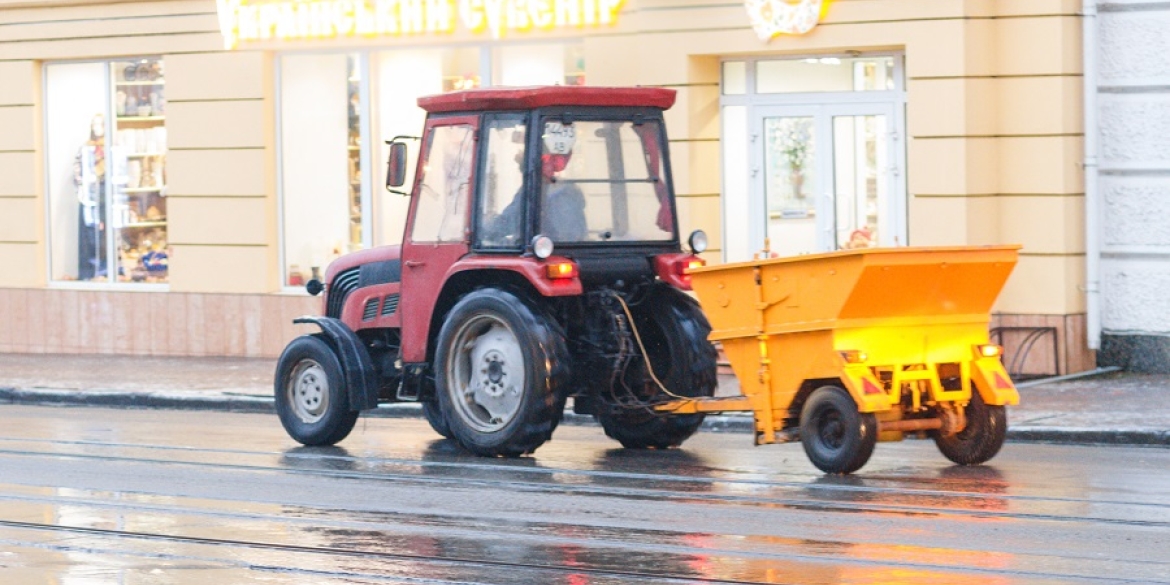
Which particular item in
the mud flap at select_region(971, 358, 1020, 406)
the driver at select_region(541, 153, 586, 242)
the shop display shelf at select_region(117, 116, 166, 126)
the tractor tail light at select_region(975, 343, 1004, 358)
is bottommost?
the mud flap at select_region(971, 358, 1020, 406)

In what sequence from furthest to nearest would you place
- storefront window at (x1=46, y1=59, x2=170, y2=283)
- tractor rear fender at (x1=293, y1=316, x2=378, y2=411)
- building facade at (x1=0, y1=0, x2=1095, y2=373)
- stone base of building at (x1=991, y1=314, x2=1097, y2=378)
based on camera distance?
1. storefront window at (x1=46, y1=59, x2=170, y2=283)
2. building facade at (x1=0, y1=0, x2=1095, y2=373)
3. stone base of building at (x1=991, y1=314, x2=1097, y2=378)
4. tractor rear fender at (x1=293, y1=316, x2=378, y2=411)

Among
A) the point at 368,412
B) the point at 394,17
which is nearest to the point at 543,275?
the point at 368,412

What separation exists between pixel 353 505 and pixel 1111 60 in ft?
31.6

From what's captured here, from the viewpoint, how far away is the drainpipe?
17.9 m

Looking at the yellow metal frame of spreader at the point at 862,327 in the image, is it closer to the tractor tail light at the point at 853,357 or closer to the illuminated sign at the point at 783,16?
the tractor tail light at the point at 853,357

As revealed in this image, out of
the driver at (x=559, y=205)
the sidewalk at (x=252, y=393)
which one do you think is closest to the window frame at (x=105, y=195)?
the sidewalk at (x=252, y=393)

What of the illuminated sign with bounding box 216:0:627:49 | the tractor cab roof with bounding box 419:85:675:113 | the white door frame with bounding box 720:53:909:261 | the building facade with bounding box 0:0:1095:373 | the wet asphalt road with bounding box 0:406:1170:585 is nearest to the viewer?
the wet asphalt road with bounding box 0:406:1170:585

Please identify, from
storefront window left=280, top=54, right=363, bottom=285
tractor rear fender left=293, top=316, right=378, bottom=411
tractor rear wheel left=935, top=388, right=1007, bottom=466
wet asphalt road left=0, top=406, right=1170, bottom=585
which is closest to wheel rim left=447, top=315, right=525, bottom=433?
wet asphalt road left=0, top=406, right=1170, bottom=585

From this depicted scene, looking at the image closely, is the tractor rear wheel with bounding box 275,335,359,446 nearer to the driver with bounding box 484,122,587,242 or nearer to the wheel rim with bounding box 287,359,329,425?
the wheel rim with bounding box 287,359,329,425

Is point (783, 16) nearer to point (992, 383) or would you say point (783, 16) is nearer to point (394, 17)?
point (394, 17)

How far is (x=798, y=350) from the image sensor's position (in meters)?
12.1

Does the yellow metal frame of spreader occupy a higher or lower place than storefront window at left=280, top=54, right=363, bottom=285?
lower

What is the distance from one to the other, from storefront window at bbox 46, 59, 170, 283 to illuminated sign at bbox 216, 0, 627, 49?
1517mm

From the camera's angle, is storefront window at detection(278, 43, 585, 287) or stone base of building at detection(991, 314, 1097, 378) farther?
storefront window at detection(278, 43, 585, 287)
